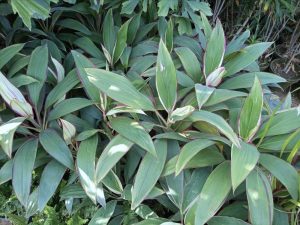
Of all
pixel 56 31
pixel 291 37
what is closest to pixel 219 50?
pixel 56 31

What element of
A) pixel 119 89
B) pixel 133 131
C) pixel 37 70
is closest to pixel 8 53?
pixel 37 70

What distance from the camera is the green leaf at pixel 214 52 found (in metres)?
1.67

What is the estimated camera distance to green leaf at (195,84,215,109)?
1.46 m

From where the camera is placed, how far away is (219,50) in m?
1.70

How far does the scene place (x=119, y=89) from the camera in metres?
1.46

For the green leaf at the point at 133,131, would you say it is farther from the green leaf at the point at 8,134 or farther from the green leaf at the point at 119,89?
the green leaf at the point at 8,134

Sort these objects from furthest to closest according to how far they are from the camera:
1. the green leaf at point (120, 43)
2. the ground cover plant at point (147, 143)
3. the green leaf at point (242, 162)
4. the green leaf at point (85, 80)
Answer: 1. the green leaf at point (120, 43)
2. the green leaf at point (85, 80)
3. the ground cover plant at point (147, 143)
4. the green leaf at point (242, 162)

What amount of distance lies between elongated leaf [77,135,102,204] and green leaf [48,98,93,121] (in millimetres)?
164

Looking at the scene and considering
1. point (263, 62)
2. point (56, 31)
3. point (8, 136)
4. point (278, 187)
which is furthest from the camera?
point (263, 62)

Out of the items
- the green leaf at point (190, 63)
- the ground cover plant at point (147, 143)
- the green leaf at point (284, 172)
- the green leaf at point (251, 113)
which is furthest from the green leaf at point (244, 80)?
the green leaf at point (284, 172)

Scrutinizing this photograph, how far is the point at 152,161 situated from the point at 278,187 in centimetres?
49

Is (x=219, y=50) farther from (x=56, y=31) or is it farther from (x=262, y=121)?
(x=56, y=31)

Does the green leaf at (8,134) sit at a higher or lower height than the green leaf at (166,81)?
lower

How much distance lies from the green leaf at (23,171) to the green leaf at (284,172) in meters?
0.82
